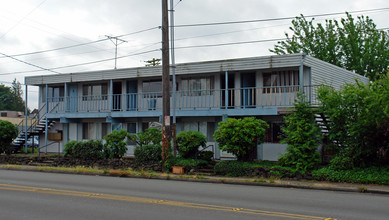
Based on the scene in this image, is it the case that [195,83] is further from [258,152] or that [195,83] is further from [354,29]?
[354,29]

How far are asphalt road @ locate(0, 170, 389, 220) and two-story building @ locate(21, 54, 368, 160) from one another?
611cm

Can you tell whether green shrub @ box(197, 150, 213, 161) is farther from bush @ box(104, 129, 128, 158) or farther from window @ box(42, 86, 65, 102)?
window @ box(42, 86, 65, 102)

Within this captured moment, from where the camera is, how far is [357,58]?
32156 mm

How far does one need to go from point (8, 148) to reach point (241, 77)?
15469mm

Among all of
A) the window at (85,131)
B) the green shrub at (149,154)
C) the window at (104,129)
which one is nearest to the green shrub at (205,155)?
the green shrub at (149,154)

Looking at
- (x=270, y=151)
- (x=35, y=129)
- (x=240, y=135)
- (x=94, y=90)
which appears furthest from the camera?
(x=35, y=129)

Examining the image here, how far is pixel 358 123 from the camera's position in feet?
46.8

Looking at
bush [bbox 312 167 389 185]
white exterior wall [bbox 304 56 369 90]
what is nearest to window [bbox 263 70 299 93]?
white exterior wall [bbox 304 56 369 90]

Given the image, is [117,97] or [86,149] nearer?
[86,149]

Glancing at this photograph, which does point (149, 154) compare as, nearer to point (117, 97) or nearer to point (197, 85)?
point (197, 85)

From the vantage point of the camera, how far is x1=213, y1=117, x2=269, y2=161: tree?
52.1 feet

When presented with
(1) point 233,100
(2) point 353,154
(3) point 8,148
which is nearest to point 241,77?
(1) point 233,100

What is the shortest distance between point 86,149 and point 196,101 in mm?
6449

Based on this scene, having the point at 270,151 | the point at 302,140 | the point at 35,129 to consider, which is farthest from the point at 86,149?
the point at 302,140
